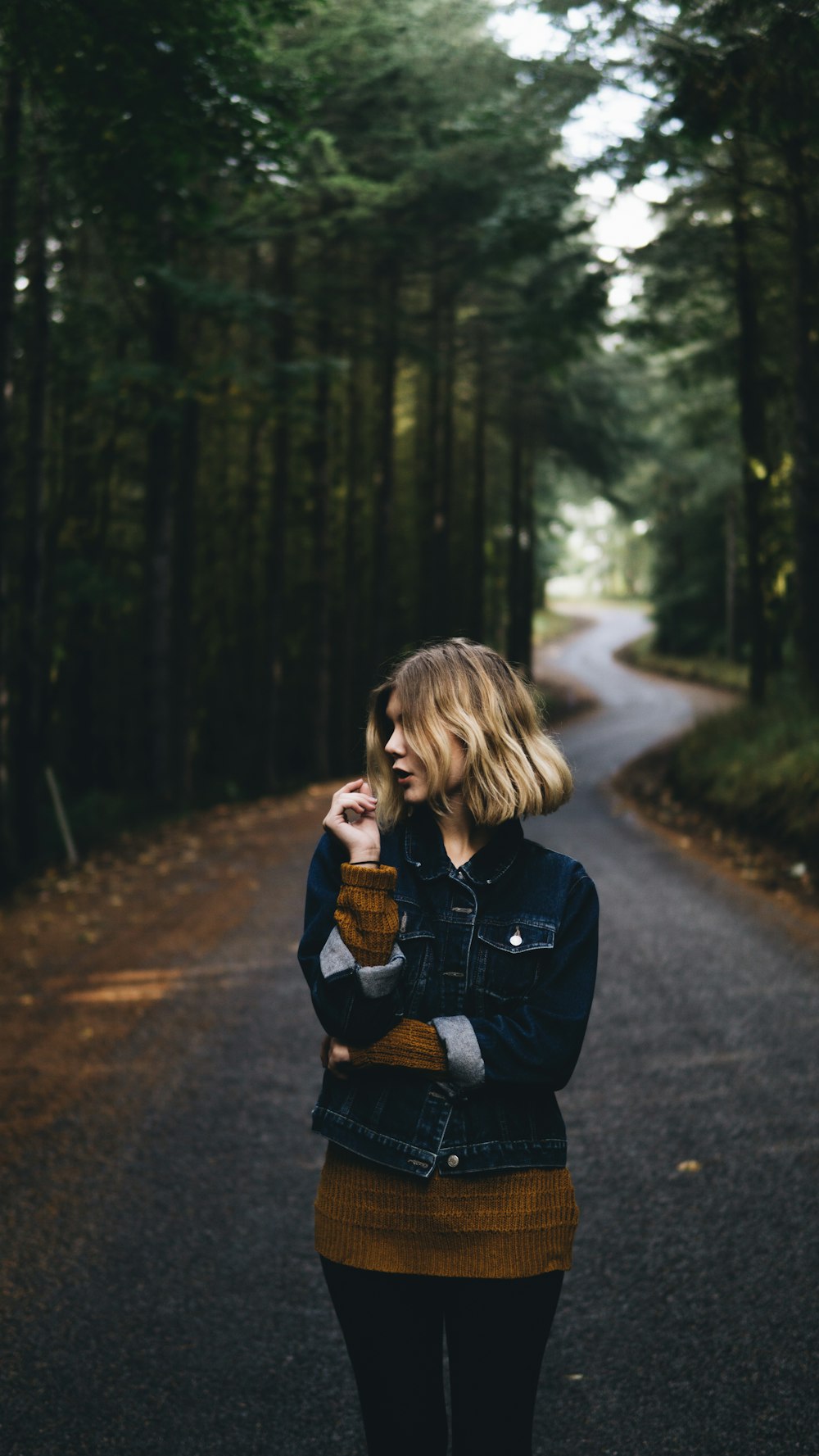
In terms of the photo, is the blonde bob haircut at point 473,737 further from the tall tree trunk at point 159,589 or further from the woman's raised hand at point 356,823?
the tall tree trunk at point 159,589

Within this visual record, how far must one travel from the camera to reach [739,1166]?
4844 millimetres

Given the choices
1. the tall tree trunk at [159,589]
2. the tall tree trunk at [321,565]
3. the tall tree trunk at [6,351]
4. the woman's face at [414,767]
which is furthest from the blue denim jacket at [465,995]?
the tall tree trunk at [321,565]

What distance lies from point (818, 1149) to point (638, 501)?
141ft

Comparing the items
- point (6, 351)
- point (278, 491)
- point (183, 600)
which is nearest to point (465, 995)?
point (6, 351)

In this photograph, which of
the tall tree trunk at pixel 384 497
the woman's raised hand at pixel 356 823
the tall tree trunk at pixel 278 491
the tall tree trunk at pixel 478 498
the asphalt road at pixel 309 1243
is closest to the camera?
the woman's raised hand at pixel 356 823

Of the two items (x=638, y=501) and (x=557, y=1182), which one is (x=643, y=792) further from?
(x=638, y=501)

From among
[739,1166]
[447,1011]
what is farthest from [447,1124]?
[739,1166]

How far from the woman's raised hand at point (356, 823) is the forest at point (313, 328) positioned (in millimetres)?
3584

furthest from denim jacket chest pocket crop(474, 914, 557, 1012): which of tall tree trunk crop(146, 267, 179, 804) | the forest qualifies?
tall tree trunk crop(146, 267, 179, 804)

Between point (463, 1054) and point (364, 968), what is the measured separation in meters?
0.24

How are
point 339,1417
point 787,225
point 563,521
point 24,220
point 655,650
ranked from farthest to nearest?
point 655,650 → point 563,521 → point 24,220 → point 787,225 → point 339,1417

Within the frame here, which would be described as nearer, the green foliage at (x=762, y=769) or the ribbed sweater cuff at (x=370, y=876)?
the ribbed sweater cuff at (x=370, y=876)

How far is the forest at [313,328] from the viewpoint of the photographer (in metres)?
6.90

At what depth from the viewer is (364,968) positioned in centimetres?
206
